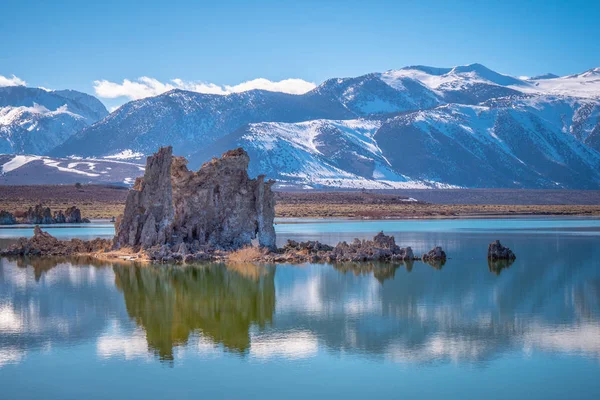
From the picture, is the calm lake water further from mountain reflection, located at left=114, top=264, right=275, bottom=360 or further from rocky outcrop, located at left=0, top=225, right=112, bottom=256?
rocky outcrop, located at left=0, top=225, right=112, bottom=256

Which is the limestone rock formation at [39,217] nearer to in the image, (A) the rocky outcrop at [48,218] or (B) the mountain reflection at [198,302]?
(A) the rocky outcrop at [48,218]

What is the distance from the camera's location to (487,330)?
24266 mm

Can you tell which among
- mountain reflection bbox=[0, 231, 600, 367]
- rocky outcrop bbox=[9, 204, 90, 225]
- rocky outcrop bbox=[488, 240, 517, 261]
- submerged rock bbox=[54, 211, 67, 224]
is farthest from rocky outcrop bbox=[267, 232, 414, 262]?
submerged rock bbox=[54, 211, 67, 224]

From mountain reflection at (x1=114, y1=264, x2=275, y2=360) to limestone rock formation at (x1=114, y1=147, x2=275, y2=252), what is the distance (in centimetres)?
443

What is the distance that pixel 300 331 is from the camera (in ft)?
79.0

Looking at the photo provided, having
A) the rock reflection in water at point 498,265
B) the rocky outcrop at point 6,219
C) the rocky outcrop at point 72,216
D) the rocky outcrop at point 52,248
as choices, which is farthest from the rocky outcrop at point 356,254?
the rocky outcrop at point 6,219

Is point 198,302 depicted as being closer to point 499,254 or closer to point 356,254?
point 356,254

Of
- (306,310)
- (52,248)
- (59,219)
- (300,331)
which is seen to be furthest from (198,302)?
(59,219)

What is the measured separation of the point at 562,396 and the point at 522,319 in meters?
9.07

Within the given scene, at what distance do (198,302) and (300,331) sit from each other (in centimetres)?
662

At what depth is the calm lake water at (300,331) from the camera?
60.1 ft

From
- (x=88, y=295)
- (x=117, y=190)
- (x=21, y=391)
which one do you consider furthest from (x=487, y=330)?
(x=117, y=190)

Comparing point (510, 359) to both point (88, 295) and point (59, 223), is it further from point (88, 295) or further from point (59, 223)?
point (59, 223)

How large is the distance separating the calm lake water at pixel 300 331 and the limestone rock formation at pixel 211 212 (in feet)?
12.3
